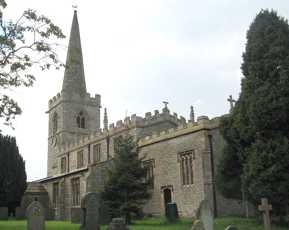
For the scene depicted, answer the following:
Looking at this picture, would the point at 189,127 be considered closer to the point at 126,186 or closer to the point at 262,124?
the point at 126,186

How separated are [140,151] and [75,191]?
22.1 feet

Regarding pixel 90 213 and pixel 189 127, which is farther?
pixel 189 127

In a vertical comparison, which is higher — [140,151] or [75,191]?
[140,151]

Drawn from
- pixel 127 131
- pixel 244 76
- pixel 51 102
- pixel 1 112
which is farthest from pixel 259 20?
pixel 51 102

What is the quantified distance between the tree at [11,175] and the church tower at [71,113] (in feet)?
49.1

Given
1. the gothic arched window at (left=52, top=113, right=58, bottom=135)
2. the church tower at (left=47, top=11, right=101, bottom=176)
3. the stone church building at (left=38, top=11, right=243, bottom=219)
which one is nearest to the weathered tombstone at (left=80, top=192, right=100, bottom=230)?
the stone church building at (left=38, top=11, right=243, bottom=219)

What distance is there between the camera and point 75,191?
3681 cm

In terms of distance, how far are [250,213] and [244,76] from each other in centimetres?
930

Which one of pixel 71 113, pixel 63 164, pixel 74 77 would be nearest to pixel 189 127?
pixel 63 164

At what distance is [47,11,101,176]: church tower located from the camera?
51750 mm

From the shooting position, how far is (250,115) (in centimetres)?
2091

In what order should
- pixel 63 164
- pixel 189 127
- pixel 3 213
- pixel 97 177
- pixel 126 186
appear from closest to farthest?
pixel 126 186
pixel 189 127
pixel 97 177
pixel 3 213
pixel 63 164

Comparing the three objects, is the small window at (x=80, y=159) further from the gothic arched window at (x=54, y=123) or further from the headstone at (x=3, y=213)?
the headstone at (x=3, y=213)

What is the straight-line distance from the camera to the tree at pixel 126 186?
2541 cm
